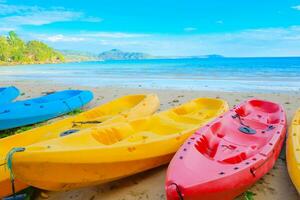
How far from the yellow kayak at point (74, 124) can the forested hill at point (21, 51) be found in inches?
2910

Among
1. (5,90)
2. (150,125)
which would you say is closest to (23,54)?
(5,90)

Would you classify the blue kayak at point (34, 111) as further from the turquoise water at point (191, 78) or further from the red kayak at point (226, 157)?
the turquoise water at point (191, 78)

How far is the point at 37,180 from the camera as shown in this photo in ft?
8.92

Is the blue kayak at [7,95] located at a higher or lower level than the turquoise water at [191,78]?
higher

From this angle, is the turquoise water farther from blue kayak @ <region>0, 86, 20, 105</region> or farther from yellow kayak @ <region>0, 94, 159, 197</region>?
yellow kayak @ <region>0, 94, 159, 197</region>

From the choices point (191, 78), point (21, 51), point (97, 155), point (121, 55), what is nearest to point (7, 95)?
point (97, 155)

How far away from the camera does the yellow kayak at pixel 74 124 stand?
10.4ft

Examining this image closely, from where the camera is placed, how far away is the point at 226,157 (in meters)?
3.35

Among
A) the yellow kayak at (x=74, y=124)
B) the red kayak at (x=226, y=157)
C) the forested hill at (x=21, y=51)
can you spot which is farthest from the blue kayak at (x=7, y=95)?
the forested hill at (x=21, y=51)

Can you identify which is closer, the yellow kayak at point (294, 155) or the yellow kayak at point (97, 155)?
the yellow kayak at point (97, 155)

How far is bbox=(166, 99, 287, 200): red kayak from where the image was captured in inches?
96.5

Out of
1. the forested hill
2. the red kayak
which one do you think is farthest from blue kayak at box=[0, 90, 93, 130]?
the forested hill

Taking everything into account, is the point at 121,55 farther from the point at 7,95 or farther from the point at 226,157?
the point at 226,157

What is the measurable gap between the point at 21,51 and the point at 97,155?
82292 mm
